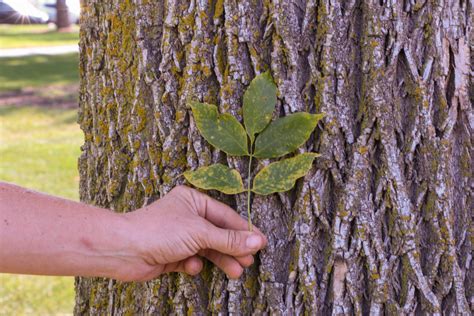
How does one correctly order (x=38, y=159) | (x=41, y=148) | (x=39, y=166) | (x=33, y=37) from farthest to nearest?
(x=33, y=37)
(x=41, y=148)
(x=38, y=159)
(x=39, y=166)

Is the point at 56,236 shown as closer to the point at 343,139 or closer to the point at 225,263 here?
the point at 225,263

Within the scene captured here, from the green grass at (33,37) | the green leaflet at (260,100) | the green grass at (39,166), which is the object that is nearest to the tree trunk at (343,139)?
the green leaflet at (260,100)

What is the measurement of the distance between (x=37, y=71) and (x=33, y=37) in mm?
6226

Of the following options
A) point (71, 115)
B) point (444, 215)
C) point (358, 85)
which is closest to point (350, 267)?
point (444, 215)

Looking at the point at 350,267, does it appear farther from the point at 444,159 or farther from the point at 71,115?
the point at 71,115

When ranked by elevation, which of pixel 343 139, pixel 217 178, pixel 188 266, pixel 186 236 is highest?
pixel 343 139

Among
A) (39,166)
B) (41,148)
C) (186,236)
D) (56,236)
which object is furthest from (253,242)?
(41,148)

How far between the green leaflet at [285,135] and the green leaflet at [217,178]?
0.08m

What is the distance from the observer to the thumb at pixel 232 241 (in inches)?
59.5

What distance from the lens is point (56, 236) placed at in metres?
1.46

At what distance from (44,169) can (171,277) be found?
5.71m

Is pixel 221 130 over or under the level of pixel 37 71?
over

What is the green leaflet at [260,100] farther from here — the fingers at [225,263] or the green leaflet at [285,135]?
the fingers at [225,263]

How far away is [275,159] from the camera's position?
5.17 feet
